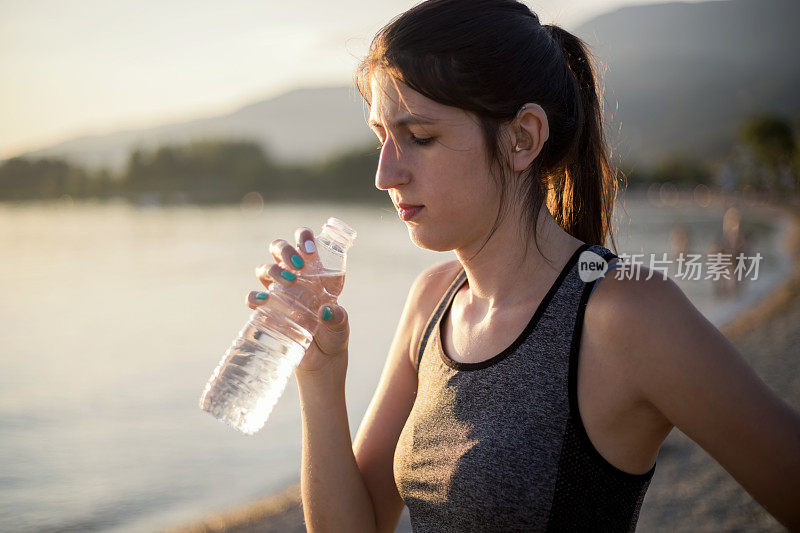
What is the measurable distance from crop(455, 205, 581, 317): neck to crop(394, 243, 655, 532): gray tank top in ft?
0.20

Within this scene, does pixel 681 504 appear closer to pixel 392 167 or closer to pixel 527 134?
pixel 527 134

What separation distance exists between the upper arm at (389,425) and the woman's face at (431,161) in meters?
0.41

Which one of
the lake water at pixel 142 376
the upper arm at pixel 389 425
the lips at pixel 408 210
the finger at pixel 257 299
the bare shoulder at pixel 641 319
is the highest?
the lips at pixel 408 210

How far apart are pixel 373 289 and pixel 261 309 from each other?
80.7ft

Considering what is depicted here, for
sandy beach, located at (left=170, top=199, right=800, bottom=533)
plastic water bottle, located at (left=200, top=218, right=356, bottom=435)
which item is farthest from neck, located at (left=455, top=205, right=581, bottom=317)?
sandy beach, located at (left=170, top=199, right=800, bottom=533)

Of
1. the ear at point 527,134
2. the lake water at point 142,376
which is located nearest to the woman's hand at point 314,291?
the ear at point 527,134

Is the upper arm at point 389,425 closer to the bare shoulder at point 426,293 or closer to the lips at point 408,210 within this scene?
the bare shoulder at point 426,293

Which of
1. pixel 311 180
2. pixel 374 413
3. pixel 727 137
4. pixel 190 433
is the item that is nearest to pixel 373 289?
pixel 190 433

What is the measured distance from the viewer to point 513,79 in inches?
65.4

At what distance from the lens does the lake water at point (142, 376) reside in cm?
838

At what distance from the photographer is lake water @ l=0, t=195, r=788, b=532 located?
8.38 m

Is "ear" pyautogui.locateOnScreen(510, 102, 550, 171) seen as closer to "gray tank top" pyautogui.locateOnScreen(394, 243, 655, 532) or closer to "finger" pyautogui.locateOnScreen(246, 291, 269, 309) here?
"gray tank top" pyautogui.locateOnScreen(394, 243, 655, 532)

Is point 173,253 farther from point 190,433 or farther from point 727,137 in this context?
point 727,137

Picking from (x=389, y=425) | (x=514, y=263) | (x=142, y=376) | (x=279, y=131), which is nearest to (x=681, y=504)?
(x=389, y=425)
